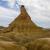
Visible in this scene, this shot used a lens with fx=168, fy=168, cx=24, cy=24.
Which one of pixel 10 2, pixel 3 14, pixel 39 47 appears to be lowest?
pixel 39 47

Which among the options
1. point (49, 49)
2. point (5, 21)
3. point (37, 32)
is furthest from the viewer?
point (5, 21)

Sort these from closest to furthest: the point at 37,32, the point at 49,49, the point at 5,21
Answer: the point at 49,49 → the point at 37,32 → the point at 5,21

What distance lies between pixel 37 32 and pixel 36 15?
51 centimetres

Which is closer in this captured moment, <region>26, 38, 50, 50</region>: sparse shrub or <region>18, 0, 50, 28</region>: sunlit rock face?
<region>26, 38, 50, 50</region>: sparse shrub

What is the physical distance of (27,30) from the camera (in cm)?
201

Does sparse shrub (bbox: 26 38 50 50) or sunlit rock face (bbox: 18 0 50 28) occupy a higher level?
sunlit rock face (bbox: 18 0 50 28)

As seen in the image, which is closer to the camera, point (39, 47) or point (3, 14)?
point (39, 47)

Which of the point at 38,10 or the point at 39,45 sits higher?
the point at 38,10

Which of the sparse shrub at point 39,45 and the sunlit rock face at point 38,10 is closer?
the sparse shrub at point 39,45

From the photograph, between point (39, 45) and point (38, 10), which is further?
point (38, 10)

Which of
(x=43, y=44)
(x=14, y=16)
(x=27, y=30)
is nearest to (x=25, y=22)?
(x=27, y=30)

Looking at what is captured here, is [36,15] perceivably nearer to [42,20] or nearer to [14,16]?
[42,20]

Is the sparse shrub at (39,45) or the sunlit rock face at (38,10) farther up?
the sunlit rock face at (38,10)

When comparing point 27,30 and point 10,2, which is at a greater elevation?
point 10,2
